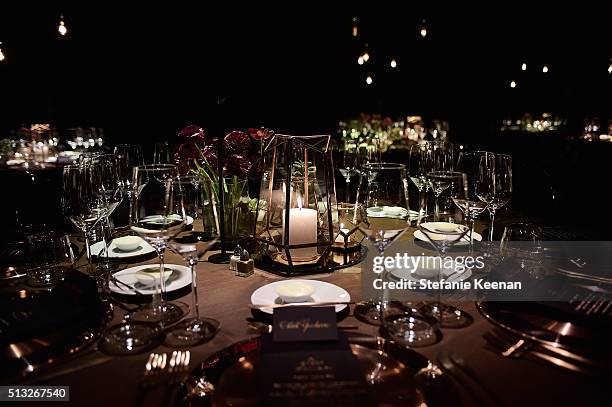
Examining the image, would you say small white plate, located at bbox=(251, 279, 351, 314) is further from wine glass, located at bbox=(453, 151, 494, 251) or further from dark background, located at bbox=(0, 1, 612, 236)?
dark background, located at bbox=(0, 1, 612, 236)

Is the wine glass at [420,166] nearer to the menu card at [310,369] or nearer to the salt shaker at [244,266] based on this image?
the salt shaker at [244,266]

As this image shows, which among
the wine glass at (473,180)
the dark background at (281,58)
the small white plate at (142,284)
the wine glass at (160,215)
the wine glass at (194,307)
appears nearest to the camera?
the wine glass at (194,307)

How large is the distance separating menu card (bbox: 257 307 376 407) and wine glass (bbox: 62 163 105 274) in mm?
817

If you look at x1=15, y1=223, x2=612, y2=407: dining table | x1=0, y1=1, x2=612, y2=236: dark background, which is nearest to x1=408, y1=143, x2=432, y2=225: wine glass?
x1=15, y1=223, x2=612, y2=407: dining table

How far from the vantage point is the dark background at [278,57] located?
23.6 ft

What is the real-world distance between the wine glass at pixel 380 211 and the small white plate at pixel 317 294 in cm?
6

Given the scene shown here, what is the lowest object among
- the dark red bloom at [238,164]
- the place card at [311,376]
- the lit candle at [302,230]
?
the place card at [311,376]

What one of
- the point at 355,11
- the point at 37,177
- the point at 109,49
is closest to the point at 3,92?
the point at 109,49

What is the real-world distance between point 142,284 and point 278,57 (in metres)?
6.89

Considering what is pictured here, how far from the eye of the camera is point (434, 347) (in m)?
1.01

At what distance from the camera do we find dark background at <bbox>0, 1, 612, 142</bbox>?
7199mm

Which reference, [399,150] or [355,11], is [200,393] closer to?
[399,150]
